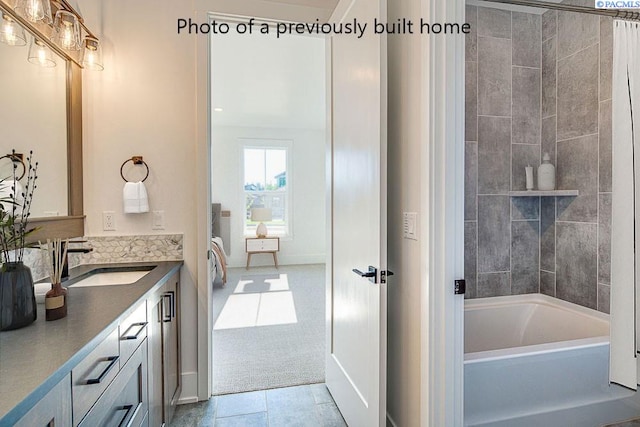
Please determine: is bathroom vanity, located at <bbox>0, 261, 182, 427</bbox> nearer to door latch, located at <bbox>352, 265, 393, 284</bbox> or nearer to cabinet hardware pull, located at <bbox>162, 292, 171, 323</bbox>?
cabinet hardware pull, located at <bbox>162, 292, 171, 323</bbox>

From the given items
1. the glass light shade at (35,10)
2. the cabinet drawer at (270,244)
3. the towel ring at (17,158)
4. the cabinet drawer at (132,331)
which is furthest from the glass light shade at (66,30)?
the cabinet drawer at (270,244)

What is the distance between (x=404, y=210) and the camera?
1488 mm

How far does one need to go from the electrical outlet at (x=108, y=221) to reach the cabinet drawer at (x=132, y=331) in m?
0.87

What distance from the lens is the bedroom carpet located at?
2.35m

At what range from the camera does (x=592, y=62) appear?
216 centimetres

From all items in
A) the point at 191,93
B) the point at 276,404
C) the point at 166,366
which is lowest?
the point at 276,404

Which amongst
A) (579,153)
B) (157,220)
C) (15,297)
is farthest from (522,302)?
(15,297)

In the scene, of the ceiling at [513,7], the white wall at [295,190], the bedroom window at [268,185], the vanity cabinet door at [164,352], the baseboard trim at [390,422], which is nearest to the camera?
the vanity cabinet door at [164,352]

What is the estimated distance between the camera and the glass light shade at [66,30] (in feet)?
5.44

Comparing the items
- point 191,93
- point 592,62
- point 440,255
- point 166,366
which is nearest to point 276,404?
point 166,366

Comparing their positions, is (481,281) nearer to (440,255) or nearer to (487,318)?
(487,318)

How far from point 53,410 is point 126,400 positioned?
1.65 feet

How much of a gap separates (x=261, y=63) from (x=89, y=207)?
2.22 meters

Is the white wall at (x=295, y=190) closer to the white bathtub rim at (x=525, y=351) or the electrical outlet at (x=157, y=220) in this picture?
the electrical outlet at (x=157, y=220)
